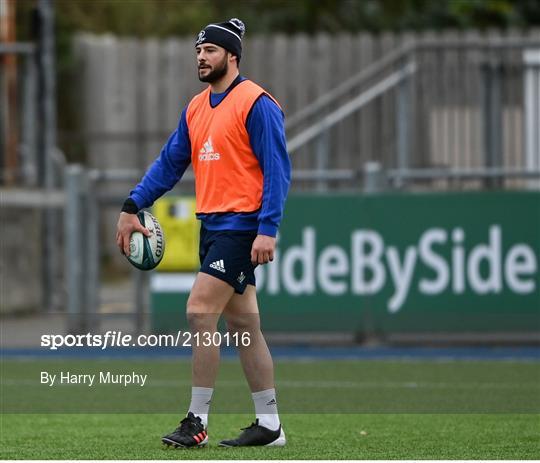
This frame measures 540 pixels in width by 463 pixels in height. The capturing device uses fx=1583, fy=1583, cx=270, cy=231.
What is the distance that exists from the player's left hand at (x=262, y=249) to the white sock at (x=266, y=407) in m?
0.73

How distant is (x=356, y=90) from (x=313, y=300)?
620 cm

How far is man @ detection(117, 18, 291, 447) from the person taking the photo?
8070mm

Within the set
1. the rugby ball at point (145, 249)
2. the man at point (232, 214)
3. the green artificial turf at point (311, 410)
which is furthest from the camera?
the rugby ball at point (145, 249)

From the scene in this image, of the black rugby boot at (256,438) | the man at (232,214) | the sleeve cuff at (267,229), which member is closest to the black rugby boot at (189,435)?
the man at (232,214)

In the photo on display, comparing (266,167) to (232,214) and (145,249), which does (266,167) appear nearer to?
(232,214)

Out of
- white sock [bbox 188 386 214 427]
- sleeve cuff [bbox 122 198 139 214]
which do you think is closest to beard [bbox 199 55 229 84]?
sleeve cuff [bbox 122 198 139 214]

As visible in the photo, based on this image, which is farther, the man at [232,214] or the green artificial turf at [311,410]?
the green artificial turf at [311,410]

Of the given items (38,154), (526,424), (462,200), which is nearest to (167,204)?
(462,200)

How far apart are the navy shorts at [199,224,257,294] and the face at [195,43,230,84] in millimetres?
812

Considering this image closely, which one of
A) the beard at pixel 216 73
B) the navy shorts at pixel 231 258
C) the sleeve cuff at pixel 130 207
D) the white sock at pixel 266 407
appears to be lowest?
the white sock at pixel 266 407

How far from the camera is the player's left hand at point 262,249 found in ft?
26.1

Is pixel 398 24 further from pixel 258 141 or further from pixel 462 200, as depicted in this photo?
pixel 258 141

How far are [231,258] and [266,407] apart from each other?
805 millimetres

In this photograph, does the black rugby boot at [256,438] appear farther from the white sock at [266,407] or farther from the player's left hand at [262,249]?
the player's left hand at [262,249]
